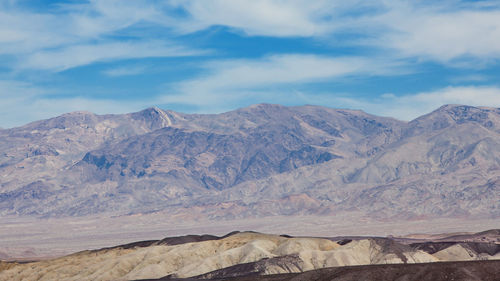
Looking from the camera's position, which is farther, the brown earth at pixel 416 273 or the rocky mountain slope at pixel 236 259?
the rocky mountain slope at pixel 236 259

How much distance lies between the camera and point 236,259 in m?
132

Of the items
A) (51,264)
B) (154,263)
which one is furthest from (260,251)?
(51,264)

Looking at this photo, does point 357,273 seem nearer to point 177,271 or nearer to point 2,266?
point 177,271

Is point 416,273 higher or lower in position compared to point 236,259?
higher

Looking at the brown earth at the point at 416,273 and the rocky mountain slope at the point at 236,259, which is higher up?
the brown earth at the point at 416,273

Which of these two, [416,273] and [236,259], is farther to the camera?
[236,259]

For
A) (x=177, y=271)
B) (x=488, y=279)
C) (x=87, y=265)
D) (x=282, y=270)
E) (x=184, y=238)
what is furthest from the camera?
(x=184, y=238)

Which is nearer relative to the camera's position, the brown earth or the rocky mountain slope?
the brown earth

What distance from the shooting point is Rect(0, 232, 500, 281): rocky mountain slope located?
126m

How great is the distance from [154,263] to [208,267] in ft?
41.8

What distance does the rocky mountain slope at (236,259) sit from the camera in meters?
126

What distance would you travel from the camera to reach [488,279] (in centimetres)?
7800

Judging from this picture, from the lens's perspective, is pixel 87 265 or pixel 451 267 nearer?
pixel 451 267

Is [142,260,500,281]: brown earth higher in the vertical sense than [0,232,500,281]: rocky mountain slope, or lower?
higher
